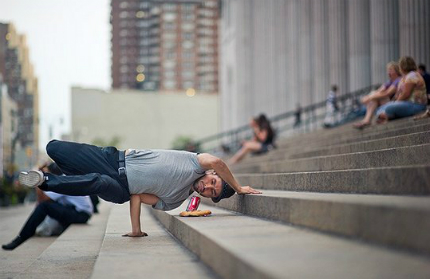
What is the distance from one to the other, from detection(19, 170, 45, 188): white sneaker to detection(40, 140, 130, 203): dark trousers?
0.15 meters

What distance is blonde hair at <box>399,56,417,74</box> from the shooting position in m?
12.2

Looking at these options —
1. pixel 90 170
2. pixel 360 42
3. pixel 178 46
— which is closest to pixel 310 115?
pixel 360 42

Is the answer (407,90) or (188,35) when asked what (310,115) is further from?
(188,35)

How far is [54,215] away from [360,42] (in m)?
18.6

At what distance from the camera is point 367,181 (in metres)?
5.70

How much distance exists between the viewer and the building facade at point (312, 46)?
2463cm

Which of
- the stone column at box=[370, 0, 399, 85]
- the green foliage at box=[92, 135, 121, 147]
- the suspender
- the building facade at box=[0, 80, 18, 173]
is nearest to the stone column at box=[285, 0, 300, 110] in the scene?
the stone column at box=[370, 0, 399, 85]

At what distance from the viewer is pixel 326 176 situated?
6902 millimetres

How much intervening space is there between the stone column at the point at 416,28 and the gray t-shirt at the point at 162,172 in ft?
48.9

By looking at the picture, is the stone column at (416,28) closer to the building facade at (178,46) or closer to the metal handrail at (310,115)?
the metal handrail at (310,115)

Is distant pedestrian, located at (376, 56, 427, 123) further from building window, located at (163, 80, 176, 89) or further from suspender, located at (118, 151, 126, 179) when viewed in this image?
building window, located at (163, 80, 176, 89)

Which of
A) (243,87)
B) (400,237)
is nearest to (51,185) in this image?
(400,237)

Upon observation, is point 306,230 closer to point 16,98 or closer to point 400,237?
point 400,237

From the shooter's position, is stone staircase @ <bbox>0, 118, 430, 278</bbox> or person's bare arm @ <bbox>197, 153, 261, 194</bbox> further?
person's bare arm @ <bbox>197, 153, 261, 194</bbox>
